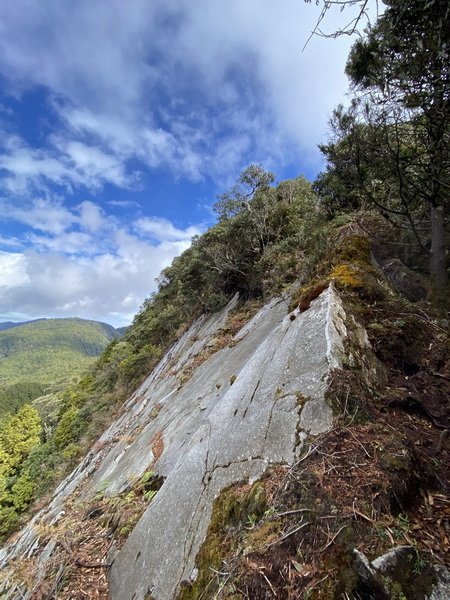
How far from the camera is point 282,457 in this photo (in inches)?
122

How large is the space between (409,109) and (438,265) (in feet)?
10.7

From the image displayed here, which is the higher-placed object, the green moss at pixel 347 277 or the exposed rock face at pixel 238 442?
the green moss at pixel 347 277

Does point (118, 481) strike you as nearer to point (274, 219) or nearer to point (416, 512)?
point (416, 512)

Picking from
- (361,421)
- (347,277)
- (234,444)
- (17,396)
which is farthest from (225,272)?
(17,396)

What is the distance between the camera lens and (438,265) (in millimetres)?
6160

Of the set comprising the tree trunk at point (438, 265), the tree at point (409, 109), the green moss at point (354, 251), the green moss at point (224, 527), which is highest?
the tree at point (409, 109)

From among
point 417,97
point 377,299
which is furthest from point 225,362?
point 417,97

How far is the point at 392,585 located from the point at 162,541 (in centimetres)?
288

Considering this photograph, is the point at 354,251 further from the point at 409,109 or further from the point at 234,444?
the point at 234,444

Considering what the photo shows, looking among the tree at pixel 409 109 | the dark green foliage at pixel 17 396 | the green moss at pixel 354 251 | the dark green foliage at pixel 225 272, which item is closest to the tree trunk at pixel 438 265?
the tree at pixel 409 109

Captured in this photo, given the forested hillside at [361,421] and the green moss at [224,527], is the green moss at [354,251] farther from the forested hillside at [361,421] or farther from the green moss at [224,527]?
the green moss at [224,527]

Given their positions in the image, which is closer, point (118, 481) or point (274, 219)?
point (118, 481)

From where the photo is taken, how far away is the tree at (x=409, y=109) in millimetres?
4121

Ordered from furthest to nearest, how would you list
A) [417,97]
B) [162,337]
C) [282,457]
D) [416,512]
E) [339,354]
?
[162,337] < [417,97] < [339,354] < [282,457] < [416,512]
